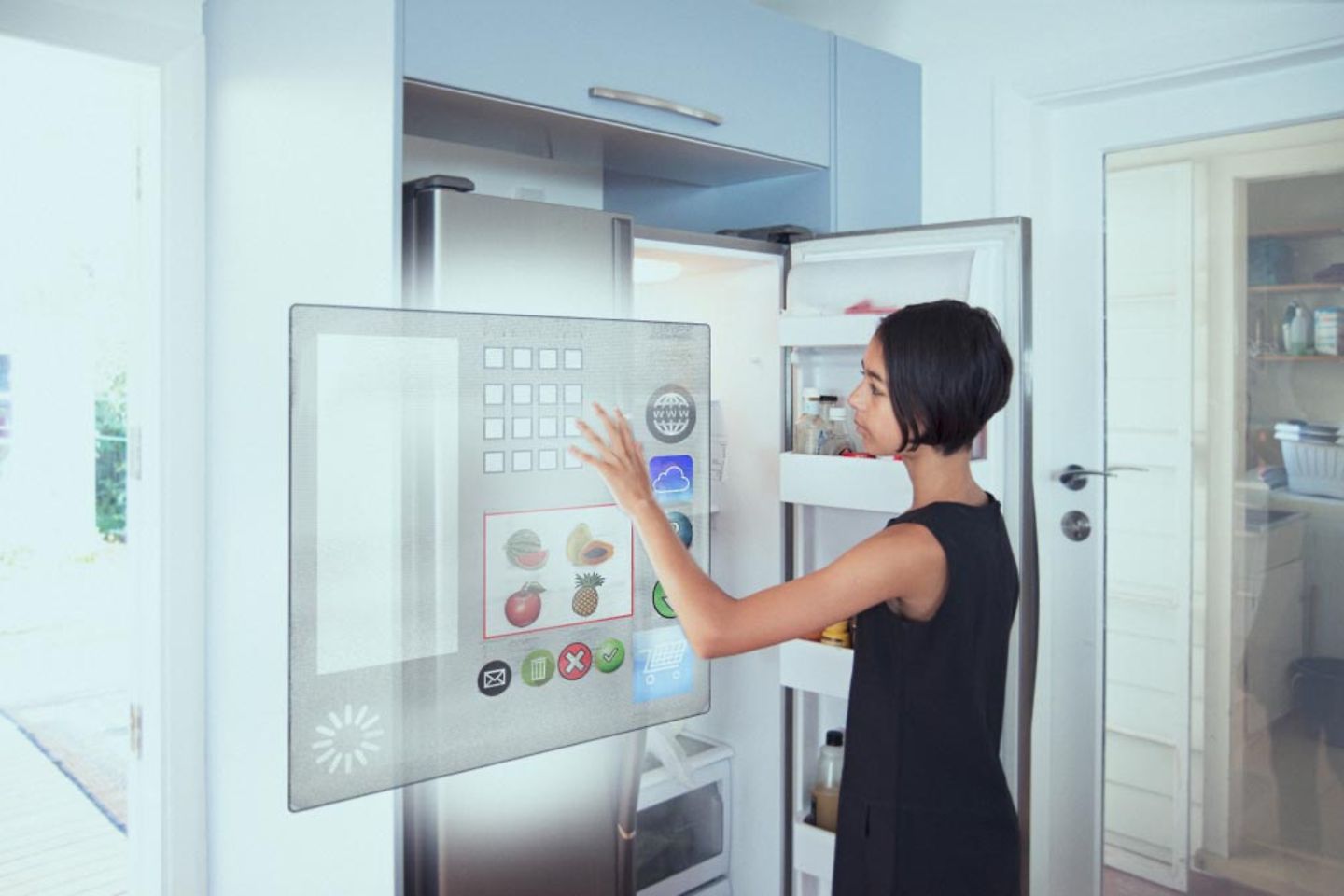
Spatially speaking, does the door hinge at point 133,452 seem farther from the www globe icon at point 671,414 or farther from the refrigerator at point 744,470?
the www globe icon at point 671,414

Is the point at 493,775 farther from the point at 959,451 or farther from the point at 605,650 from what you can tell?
the point at 959,451

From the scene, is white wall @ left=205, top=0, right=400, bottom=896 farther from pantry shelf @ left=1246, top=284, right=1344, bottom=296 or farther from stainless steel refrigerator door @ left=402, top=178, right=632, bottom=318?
pantry shelf @ left=1246, top=284, right=1344, bottom=296

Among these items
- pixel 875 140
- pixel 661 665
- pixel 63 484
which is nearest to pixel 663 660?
pixel 661 665

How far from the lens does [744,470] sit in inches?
75.9

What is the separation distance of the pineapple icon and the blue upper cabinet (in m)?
0.66

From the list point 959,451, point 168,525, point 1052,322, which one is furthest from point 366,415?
point 1052,322

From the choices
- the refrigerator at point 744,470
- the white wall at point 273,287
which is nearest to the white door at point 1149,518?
the refrigerator at point 744,470

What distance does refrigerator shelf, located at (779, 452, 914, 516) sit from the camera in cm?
161

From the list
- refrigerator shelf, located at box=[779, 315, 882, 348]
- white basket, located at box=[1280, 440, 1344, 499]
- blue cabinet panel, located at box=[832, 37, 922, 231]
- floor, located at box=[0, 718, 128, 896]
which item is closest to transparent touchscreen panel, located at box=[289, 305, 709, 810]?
refrigerator shelf, located at box=[779, 315, 882, 348]

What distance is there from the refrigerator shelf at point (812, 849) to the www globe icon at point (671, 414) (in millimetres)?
824

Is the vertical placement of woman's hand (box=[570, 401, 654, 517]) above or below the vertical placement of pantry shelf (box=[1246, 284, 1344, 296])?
below

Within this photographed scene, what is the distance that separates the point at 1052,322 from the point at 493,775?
4.63ft

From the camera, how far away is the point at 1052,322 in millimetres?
2098

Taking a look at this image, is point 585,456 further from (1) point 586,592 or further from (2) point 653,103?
(2) point 653,103
